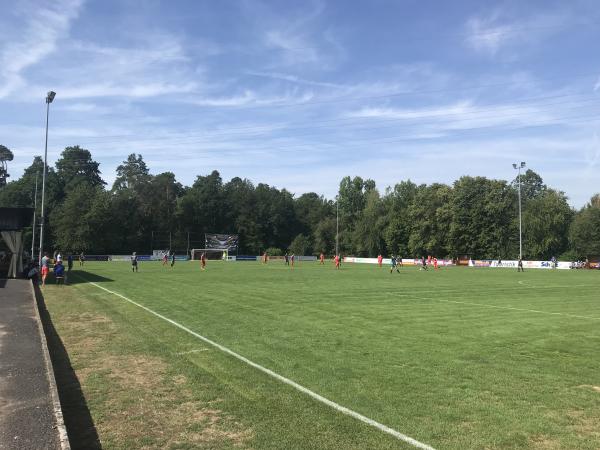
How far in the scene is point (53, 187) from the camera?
371 ft

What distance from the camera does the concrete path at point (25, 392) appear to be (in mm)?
4852

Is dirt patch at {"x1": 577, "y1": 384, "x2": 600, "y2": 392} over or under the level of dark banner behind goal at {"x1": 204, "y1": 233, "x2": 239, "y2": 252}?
under

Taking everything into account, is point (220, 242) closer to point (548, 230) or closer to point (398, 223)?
point (398, 223)

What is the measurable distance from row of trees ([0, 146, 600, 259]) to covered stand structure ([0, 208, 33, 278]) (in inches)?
2522

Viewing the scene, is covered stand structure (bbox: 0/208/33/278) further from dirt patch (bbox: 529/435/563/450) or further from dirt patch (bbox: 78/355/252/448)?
dirt patch (bbox: 529/435/563/450)

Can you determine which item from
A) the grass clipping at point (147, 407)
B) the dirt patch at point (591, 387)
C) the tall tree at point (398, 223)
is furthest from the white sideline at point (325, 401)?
the tall tree at point (398, 223)

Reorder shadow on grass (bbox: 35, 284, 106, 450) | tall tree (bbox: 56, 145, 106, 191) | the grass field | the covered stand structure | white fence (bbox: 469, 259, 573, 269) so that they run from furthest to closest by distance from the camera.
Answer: tall tree (bbox: 56, 145, 106, 191) → white fence (bbox: 469, 259, 573, 269) → the covered stand structure → the grass field → shadow on grass (bbox: 35, 284, 106, 450)

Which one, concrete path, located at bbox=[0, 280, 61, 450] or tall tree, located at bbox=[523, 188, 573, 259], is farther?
tall tree, located at bbox=[523, 188, 573, 259]

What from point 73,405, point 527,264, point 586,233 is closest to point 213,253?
point 527,264

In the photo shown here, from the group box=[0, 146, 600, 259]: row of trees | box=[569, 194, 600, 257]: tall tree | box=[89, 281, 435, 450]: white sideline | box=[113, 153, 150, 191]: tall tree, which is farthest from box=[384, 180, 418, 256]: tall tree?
box=[89, 281, 435, 450]: white sideline

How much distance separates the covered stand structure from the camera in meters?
28.7

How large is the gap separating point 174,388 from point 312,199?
136 m

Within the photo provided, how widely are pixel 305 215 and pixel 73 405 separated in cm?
12699

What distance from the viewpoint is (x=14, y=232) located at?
29469 mm
